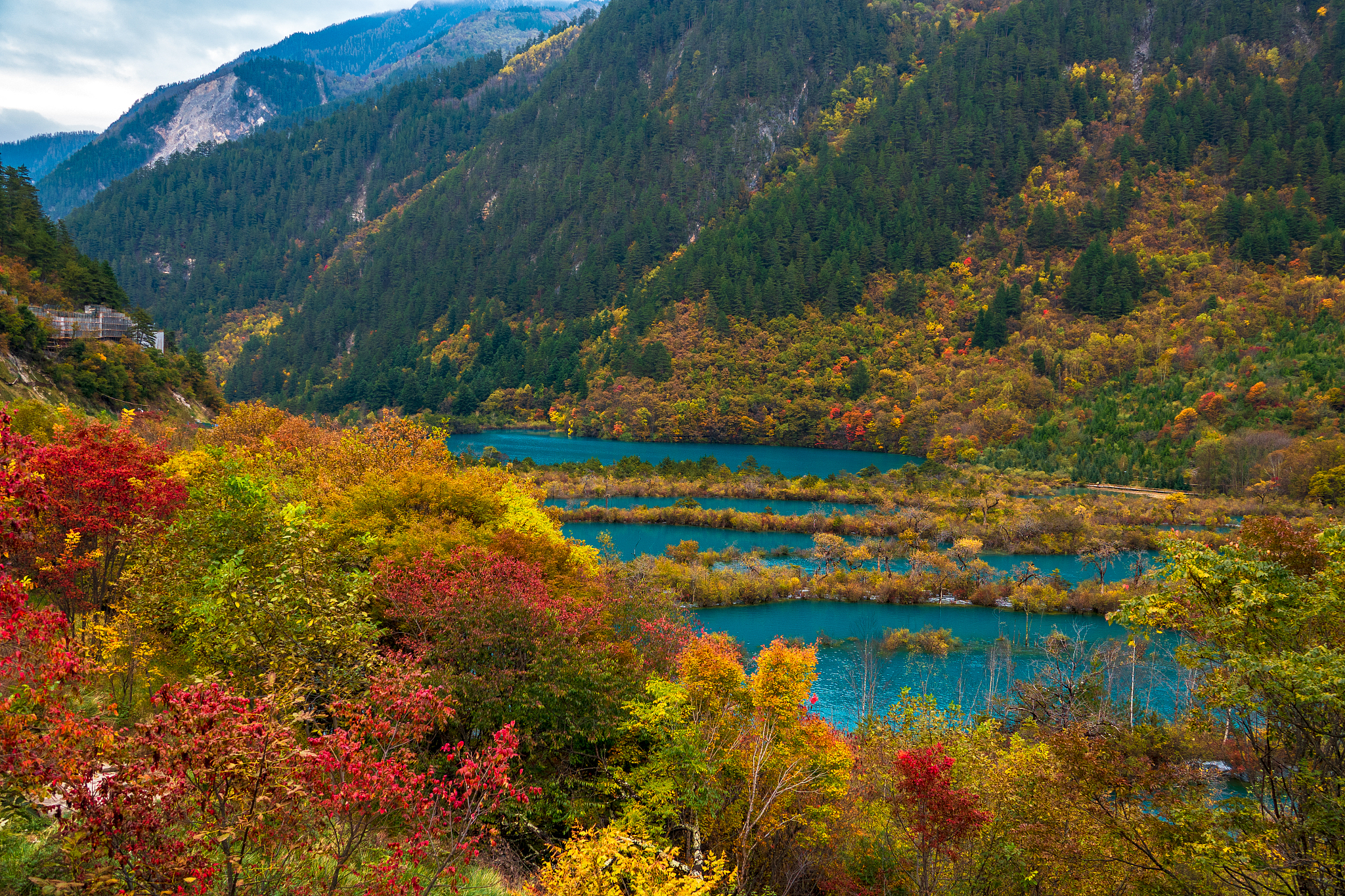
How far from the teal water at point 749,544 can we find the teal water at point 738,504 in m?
5.27

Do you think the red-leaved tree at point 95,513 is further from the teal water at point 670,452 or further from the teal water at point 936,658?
the teal water at point 670,452

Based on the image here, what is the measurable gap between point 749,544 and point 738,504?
18605mm

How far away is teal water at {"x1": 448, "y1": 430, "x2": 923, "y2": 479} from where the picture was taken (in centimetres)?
12950

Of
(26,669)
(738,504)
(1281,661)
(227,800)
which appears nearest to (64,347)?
(26,669)

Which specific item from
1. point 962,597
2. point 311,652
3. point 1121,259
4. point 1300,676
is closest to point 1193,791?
point 1300,676

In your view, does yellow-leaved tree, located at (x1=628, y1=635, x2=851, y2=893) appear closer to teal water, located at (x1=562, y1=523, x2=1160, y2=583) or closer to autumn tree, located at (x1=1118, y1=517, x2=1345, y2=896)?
autumn tree, located at (x1=1118, y1=517, x2=1345, y2=896)

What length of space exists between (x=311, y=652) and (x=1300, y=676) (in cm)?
1594

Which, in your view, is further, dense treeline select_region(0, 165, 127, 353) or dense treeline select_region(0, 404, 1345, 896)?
dense treeline select_region(0, 165, 127, 353)

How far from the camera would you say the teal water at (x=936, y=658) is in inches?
1731

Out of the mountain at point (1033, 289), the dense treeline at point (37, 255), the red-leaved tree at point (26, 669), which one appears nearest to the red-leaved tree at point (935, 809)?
the red-leaved tree at point (26, 669)

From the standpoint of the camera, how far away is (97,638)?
45.6 feet

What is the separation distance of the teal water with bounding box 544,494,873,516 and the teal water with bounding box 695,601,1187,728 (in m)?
29.9

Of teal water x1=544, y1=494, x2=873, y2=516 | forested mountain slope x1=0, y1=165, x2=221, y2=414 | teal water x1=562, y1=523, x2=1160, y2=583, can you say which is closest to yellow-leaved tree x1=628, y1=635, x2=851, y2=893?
forested mountain slope x1=0, y1=165, x2=221, y2=414

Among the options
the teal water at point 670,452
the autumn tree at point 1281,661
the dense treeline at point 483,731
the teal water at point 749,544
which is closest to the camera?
the dense treeline at point 483,731
